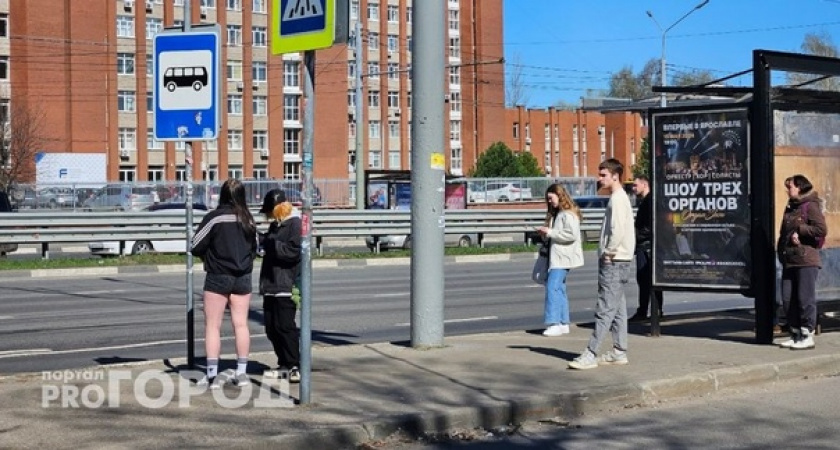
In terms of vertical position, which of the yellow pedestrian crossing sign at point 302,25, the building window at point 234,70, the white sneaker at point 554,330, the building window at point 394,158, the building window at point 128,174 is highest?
the building window at point 234,70

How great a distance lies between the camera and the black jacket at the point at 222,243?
9.20 m

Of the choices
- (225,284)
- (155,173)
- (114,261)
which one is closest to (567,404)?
(225,284)

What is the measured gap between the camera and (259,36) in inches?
2938

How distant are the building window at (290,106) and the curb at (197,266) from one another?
1712 inches

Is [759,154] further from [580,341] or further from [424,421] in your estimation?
[424,421]

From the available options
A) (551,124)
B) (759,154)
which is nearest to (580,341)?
(759,154)

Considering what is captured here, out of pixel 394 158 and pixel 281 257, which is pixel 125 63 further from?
pixel 281 257

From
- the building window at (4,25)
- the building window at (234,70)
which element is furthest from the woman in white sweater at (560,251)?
the building window at (234,70)

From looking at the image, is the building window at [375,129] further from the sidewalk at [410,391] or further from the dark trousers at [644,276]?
the sidewalk at [410,391]

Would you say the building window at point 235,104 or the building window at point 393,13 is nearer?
the building window at point 235,104

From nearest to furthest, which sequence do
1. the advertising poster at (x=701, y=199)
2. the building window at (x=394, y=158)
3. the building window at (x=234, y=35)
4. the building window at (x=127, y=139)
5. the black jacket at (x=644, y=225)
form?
the advertising poster at (x=701, y=199) < the black jacket at (x=644, y=225) < the building window at (x=127, y=139) < the building window at (x=234, y=35) < the building window at (x=394, y=158)

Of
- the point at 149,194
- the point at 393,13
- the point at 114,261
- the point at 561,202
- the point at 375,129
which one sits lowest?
the point at 114,261

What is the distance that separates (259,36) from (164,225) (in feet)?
148

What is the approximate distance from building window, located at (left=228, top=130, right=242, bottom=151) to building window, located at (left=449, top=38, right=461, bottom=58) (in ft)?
63.2
